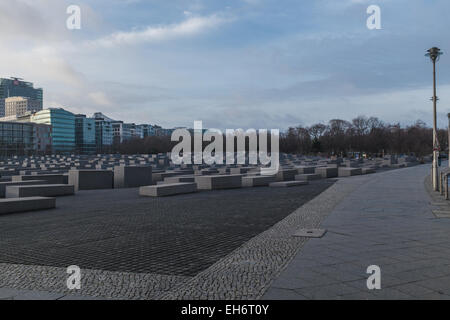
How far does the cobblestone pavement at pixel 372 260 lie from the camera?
4438 mm

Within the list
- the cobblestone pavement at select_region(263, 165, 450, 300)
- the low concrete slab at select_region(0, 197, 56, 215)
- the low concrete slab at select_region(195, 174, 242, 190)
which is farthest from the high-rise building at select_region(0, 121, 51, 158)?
the cobblestone pavement at select_region(263, 165, 450, 300)

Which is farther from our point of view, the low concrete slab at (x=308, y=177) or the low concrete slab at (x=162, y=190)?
the low concrete slab at (x=308, y=177)

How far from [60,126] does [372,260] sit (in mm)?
147563

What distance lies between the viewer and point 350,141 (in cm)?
9625

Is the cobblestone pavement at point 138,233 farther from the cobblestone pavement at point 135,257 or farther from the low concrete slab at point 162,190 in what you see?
the low concrete slab at point 162,190

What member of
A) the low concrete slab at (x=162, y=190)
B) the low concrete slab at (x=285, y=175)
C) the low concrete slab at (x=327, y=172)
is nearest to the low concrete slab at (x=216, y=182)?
the low concrete slab at (x=162, y=190)

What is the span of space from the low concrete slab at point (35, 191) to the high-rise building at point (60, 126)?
411ft

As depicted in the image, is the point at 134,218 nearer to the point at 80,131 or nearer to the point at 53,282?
the point at 53,282

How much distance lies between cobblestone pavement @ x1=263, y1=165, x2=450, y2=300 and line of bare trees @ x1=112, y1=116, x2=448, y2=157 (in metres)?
88.7

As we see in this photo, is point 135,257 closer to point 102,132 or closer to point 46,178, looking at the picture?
point 46,178

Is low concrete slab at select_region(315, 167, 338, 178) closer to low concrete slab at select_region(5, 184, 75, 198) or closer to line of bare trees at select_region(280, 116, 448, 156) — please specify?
low concrete slab at select_region(5, 184, 75, 198)

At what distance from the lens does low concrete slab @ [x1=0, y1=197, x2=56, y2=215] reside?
37.1 ft

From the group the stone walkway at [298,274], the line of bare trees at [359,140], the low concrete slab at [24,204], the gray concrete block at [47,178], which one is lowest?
the stone walkway at [298,274]

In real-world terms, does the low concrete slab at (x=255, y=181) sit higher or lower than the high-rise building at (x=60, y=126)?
lower
